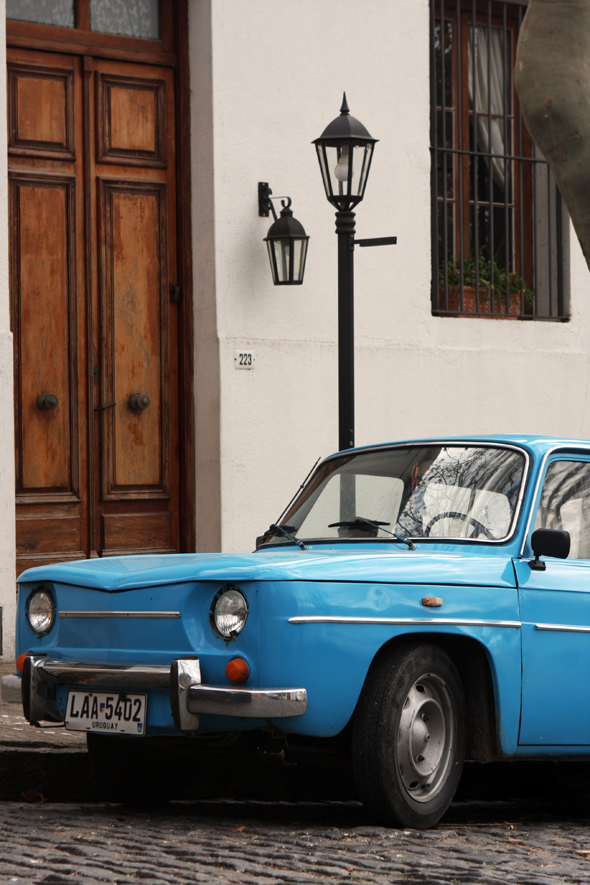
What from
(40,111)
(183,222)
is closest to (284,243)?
(183,222)

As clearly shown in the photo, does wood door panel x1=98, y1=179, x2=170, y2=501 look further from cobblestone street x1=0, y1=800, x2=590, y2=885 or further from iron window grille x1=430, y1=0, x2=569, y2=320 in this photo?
cobblestone street x1=0, y1=800, x2=590, y2=885

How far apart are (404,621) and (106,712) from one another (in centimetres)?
116

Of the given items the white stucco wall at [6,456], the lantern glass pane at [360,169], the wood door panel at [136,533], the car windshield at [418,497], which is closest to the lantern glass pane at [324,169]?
the lantern glass pane at [360,169]

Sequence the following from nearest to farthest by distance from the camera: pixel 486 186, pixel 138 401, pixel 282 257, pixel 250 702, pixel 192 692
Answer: pixel 250 702, pixel 192 692, pixel 138 401, pixel 282 257, pixel 486 186

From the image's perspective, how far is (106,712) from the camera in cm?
496

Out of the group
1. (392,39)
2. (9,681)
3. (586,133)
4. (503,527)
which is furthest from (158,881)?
(392,39)

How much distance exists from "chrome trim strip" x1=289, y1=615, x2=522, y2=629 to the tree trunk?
366cm

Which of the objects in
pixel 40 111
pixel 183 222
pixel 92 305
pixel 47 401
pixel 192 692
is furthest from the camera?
pixel 183 222

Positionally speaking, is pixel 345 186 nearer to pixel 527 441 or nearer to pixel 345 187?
pixel 345 187

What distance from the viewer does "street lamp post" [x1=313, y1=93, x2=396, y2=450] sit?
7.97 m

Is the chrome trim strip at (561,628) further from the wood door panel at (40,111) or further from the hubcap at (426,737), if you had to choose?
the wood door panel at (40,111)

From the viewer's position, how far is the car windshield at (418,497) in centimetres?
556

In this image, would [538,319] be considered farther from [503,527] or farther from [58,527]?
[503,527]

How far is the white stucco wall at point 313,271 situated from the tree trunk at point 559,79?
3.21m
